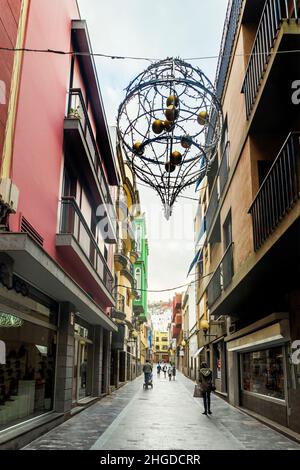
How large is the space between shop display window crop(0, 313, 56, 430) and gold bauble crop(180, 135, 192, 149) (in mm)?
4345

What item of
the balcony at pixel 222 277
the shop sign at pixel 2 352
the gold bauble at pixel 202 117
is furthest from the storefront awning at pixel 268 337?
the shop sign at pixel 2 352

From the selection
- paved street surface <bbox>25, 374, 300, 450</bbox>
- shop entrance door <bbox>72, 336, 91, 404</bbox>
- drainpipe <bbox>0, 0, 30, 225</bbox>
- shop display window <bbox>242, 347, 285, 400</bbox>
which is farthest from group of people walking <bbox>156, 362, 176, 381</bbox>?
drainpipe <bbox>0, 0, 30, 225</bbox>

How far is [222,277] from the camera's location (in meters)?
16.1

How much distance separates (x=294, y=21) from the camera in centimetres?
809

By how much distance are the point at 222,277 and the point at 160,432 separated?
6658mm

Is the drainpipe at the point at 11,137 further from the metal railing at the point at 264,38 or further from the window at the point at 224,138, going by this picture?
the window at the point at 224,138

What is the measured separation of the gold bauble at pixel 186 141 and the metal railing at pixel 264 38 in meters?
3.19

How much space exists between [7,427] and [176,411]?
26.8 ft

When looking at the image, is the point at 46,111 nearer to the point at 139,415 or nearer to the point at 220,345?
the point at 139,415

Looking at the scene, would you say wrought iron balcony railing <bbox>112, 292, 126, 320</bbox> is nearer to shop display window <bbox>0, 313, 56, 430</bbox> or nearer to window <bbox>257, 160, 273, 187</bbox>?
shop display window <bbox>0, 313, 56, 430</bbox>

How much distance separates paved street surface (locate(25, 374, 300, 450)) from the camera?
29.6 ft

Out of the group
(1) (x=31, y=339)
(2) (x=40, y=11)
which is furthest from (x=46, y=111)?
(1) (x=31, y=339)

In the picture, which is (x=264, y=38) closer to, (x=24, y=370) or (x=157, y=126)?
(x=157, y=126)

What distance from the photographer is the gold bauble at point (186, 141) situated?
6.67 meters
